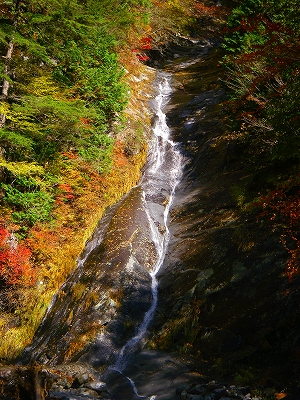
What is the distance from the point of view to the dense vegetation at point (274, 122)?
8430mm

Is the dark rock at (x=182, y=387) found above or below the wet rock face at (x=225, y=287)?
below

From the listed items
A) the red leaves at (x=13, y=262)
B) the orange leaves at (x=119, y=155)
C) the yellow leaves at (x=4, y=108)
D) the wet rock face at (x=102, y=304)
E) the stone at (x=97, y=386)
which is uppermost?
the yellow leaves at (x=4, y=108)

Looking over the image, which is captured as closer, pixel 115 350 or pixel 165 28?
pixel 115 350

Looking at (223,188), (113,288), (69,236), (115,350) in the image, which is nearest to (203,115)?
(223,188)

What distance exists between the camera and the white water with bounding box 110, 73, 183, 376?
995 centimetres

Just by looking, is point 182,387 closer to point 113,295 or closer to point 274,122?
point 113,295

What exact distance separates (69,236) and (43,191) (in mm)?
1994

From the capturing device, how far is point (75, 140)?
13055mm

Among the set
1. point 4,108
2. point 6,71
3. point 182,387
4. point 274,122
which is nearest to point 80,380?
point 182,387

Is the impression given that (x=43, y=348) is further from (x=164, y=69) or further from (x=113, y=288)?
(x=164, y=69)

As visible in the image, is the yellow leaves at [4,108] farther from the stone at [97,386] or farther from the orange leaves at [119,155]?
the stone at [97,386]

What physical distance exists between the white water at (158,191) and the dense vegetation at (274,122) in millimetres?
3382

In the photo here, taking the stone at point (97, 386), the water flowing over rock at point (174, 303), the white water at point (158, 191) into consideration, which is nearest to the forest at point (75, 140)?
the water flowing over rock at point (174, 303)

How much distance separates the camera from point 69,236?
13195mm
